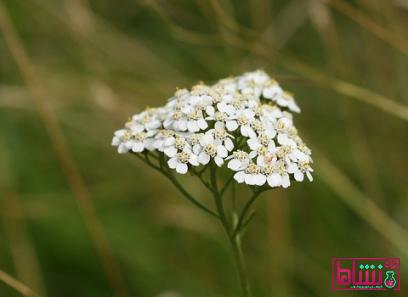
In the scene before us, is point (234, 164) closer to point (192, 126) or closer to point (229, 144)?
point (229, 144)

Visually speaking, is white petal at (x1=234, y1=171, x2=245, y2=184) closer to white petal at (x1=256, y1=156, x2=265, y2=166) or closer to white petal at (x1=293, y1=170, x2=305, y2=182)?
white petal at (x1=256, y1=156, x2=265, y2=166)

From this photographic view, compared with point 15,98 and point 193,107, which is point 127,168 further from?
point 193,107

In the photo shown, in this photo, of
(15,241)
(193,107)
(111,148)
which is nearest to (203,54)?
(111,148)

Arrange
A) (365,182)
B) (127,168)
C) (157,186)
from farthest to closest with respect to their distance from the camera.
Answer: (127,168) → (157,186) → (365,182)

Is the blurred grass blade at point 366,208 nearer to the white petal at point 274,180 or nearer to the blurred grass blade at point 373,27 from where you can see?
the blurred grass blade at point 373,27

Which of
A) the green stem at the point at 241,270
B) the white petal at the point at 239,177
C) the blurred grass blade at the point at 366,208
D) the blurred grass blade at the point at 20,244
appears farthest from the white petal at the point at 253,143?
the blurred grass blade at the point at 20,244
